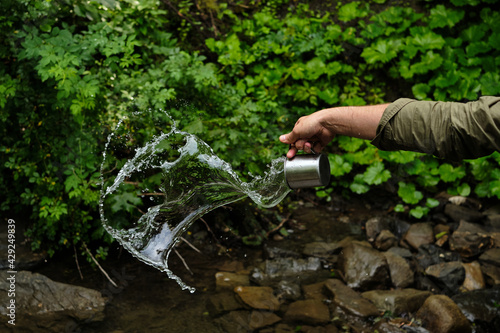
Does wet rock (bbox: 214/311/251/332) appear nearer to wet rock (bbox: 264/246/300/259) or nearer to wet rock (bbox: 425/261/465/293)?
wet rock (bbox: 264/246/300/259)

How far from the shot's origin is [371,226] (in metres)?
4.67

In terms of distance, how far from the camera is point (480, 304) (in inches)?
130

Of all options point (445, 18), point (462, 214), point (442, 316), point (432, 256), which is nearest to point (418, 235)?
point (432, 256)

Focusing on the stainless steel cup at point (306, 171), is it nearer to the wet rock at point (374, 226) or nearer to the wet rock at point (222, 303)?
the wet rock at point (222, 303)

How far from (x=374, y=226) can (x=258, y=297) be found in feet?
6.12

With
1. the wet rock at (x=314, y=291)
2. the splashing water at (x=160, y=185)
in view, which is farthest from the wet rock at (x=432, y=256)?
the splashing water at (x=160, y=185)

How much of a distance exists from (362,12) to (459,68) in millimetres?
1422

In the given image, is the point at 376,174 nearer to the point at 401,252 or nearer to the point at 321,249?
the point at 401,252

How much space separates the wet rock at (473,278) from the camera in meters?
3.67

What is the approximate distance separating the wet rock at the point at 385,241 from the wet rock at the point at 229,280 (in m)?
1.54

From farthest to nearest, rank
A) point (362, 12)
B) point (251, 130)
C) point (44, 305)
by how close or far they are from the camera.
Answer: point (362, 12) → point (251, 130) → point (44, 305)

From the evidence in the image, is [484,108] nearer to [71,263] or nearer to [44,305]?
[44,305]

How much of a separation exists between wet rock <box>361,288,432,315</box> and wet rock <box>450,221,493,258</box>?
2.91ft

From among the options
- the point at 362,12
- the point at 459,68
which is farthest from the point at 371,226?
the point at 362,12
